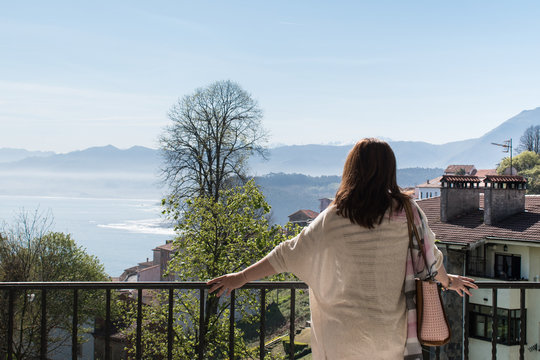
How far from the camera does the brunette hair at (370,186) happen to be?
6.10ft

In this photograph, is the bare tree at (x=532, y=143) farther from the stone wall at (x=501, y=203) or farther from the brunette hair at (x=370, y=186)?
the brunette hair at (x=370, y=186)

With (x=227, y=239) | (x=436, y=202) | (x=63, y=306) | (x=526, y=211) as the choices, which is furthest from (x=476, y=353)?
(x=63, y=306)

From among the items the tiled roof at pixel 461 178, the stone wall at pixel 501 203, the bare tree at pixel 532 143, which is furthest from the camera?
the bare tree at pixel 532 143

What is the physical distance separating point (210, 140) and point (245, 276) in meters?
22.9

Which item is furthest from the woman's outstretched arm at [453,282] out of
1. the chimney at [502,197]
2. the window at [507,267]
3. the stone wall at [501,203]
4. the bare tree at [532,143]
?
the bare tree at [532,143]

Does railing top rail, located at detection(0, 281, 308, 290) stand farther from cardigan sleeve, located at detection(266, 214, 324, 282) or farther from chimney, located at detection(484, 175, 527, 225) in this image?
chimney, located at detection(484, 175, 527, 225)

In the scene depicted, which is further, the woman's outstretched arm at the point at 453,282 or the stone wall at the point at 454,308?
the stone wall at the point at 454,308

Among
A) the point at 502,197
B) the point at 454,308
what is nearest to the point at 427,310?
the point at 454,308

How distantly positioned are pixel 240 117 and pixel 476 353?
15894 mm

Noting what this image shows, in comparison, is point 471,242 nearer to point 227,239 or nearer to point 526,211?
point 526,211

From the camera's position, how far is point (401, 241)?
1880 millimetres

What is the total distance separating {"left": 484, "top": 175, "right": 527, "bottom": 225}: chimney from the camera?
23.4m

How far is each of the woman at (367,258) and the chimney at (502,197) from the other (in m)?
22.9

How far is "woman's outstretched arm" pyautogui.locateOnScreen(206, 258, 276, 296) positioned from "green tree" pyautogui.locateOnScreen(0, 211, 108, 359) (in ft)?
61.6
